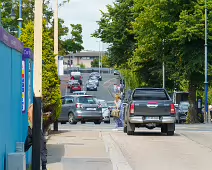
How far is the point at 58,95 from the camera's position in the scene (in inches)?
891

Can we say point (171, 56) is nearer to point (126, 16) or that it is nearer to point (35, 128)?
point (126, 16)

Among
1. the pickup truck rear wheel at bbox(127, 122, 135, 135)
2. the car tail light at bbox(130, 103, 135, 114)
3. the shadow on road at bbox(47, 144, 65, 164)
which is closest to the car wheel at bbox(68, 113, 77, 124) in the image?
the pickup truck rear wheel at bbox(127, 122, 135, 135)

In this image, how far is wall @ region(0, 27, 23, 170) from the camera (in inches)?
376

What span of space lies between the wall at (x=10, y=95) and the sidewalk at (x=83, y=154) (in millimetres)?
2983

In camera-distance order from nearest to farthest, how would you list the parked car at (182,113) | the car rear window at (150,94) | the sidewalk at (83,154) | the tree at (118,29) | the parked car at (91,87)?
the sidewalk at (83,154) → the car rear window at (150,94) → the parked car at (182,113) → the tree at (118,29) → the parked car at (91,87)

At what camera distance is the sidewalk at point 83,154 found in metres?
14.8

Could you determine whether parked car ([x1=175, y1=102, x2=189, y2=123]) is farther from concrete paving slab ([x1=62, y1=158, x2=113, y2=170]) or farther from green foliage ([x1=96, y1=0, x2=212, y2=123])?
concrete paving slab ([x1=62, y1=158, x2=113, y2=170])

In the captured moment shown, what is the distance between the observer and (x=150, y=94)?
1046 inches

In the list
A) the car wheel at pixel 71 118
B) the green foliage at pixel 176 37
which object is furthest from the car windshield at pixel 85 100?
the green foliage at pixel 176 37

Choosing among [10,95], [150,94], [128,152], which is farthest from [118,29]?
[10,95]

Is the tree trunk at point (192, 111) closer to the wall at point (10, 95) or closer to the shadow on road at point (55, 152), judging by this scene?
the shadow on road at point (55, 152)

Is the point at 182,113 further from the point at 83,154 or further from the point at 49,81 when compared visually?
the point at 83,154

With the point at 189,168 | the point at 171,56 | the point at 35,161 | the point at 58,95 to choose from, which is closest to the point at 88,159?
the point at 189,168

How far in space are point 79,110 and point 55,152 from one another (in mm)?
19457
